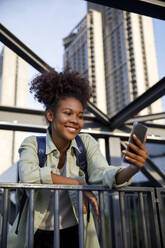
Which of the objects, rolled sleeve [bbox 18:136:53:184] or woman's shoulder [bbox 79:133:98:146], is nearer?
rolled sleeve [bbox 18:136:53:184]

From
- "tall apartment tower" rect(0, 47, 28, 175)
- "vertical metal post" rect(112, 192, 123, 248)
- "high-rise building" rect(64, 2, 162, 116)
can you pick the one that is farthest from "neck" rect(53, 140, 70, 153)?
"high-rise building" rect(64, 2, 162, 116)

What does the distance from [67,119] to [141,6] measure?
133 centimetres

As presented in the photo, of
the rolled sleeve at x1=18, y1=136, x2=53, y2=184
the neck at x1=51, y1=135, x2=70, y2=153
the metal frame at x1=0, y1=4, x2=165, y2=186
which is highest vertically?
the metal frame at x1=0, y1=4, x2=165, y2=186

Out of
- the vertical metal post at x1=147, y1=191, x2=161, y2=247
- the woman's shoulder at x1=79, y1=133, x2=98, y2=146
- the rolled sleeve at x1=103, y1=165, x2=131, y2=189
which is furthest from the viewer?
the woman's shoulder at x1=79, y1=133, x2=98, y2=146

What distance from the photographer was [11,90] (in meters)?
4.33

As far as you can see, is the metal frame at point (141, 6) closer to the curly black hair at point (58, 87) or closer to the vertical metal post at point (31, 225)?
the curly black hair at point (58, 87)

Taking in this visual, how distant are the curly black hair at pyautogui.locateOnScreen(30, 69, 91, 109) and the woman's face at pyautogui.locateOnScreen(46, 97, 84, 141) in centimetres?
7

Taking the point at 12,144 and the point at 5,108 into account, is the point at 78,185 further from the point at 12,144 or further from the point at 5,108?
the point at 12,144

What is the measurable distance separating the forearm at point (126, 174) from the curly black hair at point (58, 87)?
2.05 feet

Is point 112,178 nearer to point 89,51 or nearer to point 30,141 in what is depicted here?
point 30,141

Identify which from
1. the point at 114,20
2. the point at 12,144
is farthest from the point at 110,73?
the point at 12,144

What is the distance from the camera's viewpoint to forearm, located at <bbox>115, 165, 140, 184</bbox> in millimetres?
1363

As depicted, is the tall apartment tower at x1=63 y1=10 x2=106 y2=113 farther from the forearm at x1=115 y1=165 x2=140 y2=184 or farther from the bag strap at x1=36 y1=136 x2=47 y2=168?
the forearm at x1=115 y1=165 x2=140 y2=184

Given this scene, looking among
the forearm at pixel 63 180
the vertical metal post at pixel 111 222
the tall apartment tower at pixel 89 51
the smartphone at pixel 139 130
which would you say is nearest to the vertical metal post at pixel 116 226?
the vertical metal post at pixel 111 222
